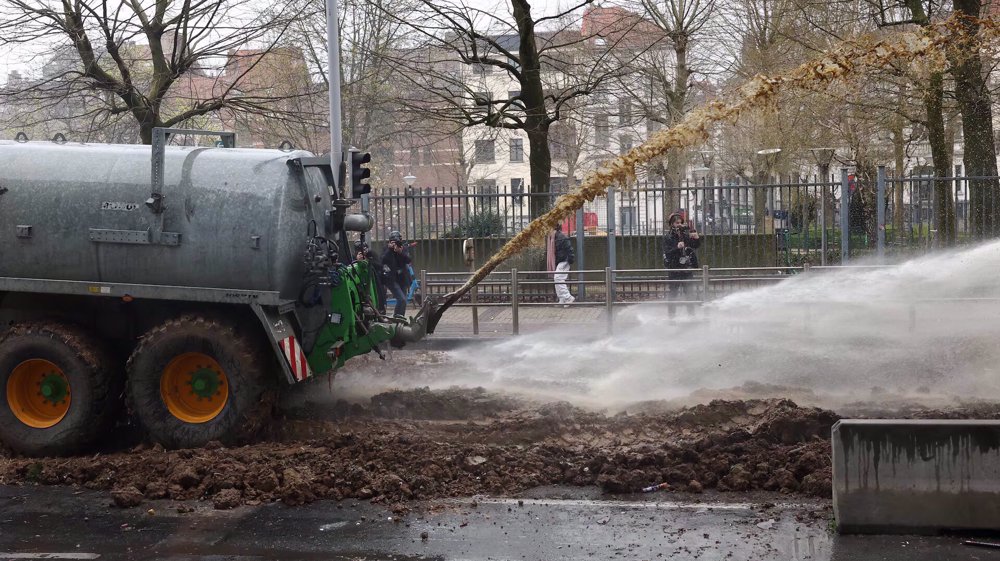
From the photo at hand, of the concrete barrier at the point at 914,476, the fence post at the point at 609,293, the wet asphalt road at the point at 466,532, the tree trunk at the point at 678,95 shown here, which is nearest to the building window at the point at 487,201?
the fence post at the point at 609,293

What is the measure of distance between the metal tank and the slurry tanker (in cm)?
1

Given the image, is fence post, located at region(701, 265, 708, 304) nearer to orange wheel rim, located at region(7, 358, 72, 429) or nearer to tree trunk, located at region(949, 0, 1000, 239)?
tree trunk, located at region(949, 0, 1000, 239)

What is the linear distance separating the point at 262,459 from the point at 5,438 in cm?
258

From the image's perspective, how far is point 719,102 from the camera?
385 inches

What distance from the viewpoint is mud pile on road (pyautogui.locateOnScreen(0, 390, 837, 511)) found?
296 inches

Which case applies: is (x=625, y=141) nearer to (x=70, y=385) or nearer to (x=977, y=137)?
(x=977, y=137)

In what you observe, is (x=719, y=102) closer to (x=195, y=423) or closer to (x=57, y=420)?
(x=195, y=423)

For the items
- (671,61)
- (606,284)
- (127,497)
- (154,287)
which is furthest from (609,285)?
(671,61)

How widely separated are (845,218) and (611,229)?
13.6 ft

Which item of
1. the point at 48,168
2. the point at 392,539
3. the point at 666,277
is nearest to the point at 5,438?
the point at 48,168

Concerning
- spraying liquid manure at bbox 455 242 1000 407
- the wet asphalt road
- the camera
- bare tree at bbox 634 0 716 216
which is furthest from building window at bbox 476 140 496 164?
the wet asphalt road

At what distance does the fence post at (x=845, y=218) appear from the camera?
1716cm

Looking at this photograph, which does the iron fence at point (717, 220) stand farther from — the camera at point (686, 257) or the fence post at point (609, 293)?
the fence post at point (609, 293)

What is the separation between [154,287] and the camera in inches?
344
